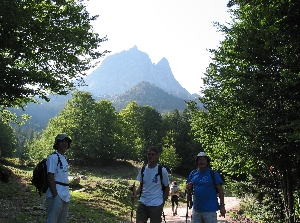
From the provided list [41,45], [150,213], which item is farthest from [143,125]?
[150,213]

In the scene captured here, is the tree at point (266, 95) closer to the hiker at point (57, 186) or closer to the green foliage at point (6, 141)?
the hiker at point (57, 186)

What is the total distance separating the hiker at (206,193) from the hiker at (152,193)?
2.19ft

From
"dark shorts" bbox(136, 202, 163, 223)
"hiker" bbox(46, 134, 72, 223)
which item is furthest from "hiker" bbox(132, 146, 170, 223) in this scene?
"hiker" bbox(46, 134, 72, 223)

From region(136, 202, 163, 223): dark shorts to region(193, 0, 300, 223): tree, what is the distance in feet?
18.0

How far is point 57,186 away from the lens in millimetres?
4902

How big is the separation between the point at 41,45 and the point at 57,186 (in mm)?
8319

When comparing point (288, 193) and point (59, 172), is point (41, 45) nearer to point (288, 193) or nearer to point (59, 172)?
point (59, 172)

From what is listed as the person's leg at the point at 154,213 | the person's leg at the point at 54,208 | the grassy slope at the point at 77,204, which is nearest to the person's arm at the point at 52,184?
the person's leg at the point at 54,208

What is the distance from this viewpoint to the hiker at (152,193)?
5.60m

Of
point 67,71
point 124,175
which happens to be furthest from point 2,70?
point 124,175

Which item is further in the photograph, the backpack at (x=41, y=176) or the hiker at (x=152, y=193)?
the hiker at (x=152, y=193)

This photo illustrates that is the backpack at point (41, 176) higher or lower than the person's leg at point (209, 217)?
higher

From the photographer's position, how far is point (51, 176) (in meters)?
4.76

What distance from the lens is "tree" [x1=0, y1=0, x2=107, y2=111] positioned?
1007 cm
